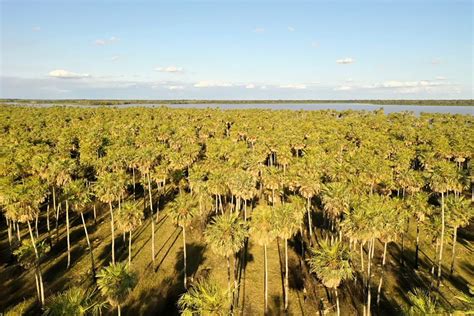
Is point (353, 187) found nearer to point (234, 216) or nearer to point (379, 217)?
point (379, 217)

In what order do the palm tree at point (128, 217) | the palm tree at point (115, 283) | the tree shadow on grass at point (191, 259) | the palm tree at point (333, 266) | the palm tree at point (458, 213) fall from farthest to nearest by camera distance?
the tree shadow on grass at point (191, 259), the palm tree at point (128, 217), the palm tree at point (458, 213), the palm tree at point (333, 266), the palm tree at point (115, 283)

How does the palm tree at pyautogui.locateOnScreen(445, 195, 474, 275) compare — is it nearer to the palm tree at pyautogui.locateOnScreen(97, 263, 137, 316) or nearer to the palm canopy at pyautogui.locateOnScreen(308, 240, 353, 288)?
the palm canopy at pyautogui.locateOnScreen(308, 240, 353, 288)

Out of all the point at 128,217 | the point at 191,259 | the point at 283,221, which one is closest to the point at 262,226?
the point at 283,221

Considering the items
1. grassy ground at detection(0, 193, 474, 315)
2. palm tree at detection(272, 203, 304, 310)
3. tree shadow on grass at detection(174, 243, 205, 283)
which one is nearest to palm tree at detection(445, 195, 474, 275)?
grassy ground at detection(0, 193, 474, 315)

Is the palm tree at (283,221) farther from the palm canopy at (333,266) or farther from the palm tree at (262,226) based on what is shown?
the palm canopy at (333,266)

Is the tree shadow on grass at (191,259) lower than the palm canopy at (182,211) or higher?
lower

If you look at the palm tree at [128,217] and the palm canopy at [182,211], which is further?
the palm tree at [128,217]

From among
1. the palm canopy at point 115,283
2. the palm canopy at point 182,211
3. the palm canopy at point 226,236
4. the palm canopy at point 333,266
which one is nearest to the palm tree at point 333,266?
the palm canopy at point 333,266

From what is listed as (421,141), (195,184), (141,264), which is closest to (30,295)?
(141,264)
